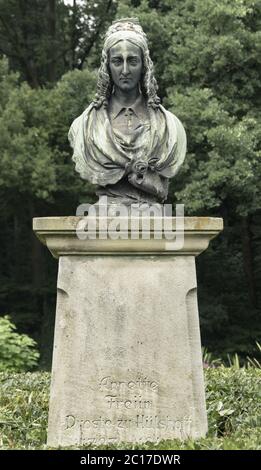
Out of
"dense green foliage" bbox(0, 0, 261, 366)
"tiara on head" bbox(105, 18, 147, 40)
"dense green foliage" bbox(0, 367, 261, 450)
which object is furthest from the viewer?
"dense green foliage" bbox(0, 0, 261, 366)

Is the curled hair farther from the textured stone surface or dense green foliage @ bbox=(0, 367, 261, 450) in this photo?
dense green foliage @ bbox=(0, 367, 261, 450)

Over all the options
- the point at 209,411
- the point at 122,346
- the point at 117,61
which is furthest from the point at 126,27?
the point at 209,411

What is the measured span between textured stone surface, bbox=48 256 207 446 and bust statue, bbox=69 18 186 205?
2.13 feet

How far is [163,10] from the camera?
14.5 m

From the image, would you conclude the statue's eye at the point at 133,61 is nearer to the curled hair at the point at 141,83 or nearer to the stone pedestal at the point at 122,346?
the curled hair at the point at 141,83

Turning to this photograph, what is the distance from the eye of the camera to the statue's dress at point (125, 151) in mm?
5305

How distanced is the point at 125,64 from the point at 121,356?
2.06 meters

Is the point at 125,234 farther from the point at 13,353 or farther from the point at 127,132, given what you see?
the point at 13,353

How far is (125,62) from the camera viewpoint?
17.4ft

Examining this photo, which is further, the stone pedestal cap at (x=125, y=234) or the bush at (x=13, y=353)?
the bush at (x=13, y=353)

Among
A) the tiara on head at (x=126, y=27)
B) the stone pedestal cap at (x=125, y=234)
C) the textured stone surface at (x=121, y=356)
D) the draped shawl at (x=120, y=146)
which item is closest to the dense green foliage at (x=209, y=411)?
the textured stone surface at (x=121, y=356)

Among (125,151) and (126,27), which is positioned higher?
(126,27)

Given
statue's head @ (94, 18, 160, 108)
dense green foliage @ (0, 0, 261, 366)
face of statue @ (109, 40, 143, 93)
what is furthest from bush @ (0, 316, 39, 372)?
face of statue @ (109, 40, 143, 93)

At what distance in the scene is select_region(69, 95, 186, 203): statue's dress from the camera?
530cm
